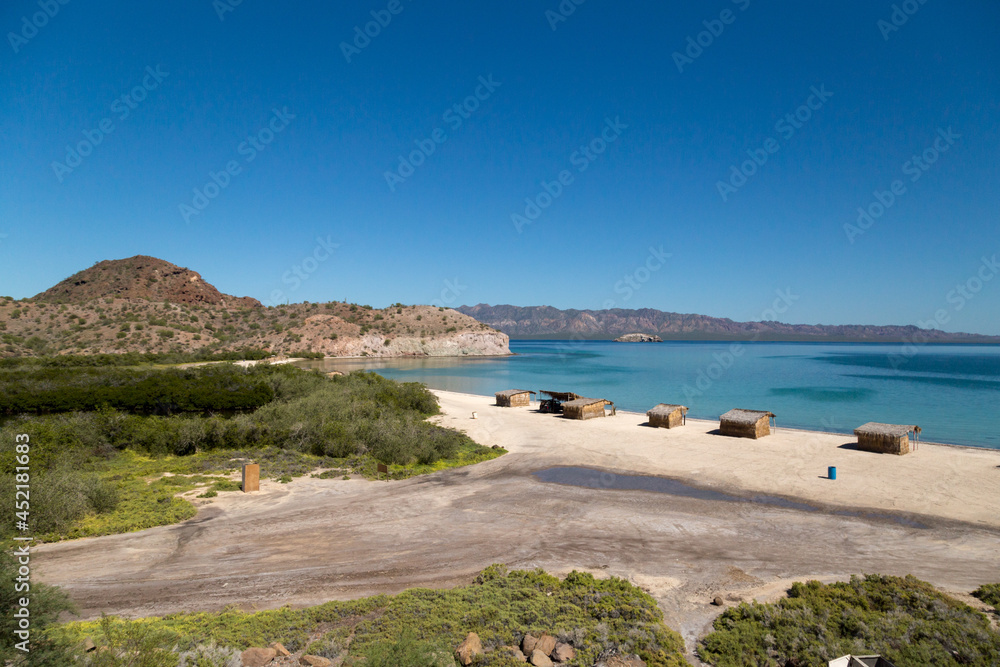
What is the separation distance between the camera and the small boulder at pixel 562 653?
5707 millimetres

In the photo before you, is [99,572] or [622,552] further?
[622,552]

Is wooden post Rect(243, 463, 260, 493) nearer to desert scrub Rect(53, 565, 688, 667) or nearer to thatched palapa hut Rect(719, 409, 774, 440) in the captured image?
desert scrub Rect(53, 565, 688, 667)

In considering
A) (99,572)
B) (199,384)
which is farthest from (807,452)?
(199,384)

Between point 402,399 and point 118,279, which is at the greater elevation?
point 118,279

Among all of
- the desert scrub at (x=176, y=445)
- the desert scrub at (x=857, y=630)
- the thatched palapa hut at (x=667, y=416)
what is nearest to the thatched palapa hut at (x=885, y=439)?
the thatched palapa hut at (x=667, y=416)

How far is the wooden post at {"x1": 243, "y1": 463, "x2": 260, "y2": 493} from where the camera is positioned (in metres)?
12.4

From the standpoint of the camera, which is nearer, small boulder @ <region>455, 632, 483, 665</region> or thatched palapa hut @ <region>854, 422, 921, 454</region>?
small boulder @ <region>455, 632, 483, 665</region>

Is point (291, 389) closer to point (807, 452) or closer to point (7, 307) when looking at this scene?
point (807, 452)

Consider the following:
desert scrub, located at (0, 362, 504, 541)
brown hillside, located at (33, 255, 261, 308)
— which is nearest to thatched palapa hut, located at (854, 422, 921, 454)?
desert scrub, located at (0, 362, 504, 541)

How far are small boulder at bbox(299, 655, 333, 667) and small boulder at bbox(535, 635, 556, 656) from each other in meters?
2.54

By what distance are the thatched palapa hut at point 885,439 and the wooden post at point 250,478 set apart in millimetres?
21685

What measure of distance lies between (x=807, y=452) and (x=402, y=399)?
19365 millimetres

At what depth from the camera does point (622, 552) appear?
9.13 meters

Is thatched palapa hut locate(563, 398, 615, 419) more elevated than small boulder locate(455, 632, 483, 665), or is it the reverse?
small boulder locate(455, 632, 483, 665)
